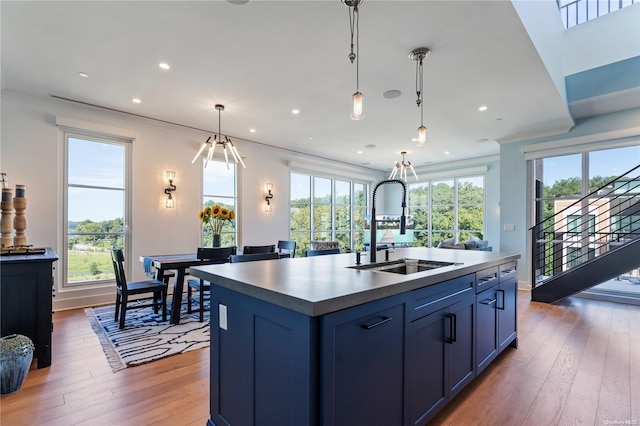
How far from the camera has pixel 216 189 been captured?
5703mm

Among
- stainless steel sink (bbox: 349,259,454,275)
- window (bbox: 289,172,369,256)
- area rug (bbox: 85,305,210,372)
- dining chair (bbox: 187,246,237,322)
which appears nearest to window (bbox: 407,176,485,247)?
window (bbox: 289,172,369,256)

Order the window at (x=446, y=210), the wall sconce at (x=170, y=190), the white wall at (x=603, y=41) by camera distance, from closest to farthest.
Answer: the white wall at (x=603, y=41) < the wall sconce at (x=170, y=190) < the window at (x=446, y=210)

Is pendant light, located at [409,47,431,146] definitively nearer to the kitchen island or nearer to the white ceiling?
the white ceiling

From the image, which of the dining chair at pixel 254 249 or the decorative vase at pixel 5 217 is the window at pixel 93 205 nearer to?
the decorative vase at pixel 5 217

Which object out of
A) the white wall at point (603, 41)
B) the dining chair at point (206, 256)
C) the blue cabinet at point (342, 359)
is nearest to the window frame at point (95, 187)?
the dining chair at point (206, 256)

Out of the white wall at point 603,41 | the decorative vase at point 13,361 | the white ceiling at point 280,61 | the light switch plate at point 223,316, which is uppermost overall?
the white wall at point 603,41

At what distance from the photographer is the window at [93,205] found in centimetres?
430

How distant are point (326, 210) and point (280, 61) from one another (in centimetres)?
520

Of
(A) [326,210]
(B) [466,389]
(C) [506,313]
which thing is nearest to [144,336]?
(B) [466,389]

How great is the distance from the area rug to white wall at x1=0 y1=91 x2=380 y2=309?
3.46 ft

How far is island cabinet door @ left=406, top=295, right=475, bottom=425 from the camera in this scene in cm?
159

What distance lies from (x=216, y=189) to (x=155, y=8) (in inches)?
143

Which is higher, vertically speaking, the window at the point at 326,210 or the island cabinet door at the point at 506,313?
the window at the point at 326,210

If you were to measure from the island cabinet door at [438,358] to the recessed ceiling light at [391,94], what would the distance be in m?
2.65
